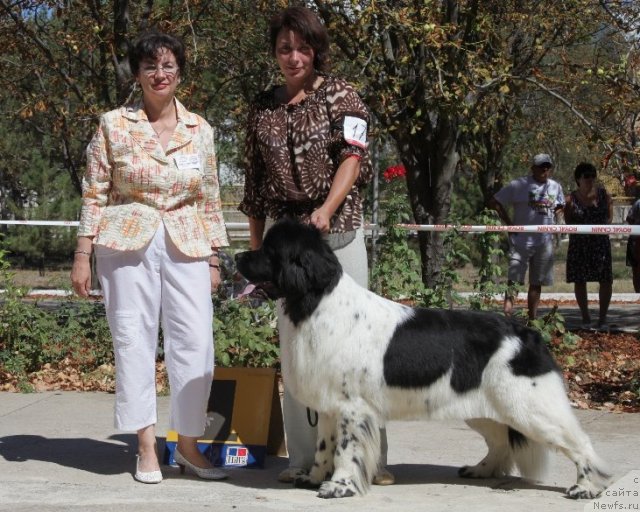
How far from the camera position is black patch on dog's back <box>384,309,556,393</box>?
509cm

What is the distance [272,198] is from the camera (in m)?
5.44

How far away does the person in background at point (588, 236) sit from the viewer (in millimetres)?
12164

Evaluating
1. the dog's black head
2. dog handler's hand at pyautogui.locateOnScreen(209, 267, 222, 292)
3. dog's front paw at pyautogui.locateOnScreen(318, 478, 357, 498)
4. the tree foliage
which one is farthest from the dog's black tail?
the tree foliage

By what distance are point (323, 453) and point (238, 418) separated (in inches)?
32.7

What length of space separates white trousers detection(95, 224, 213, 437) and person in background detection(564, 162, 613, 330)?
7636 mm

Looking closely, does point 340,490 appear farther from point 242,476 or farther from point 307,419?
point 242,476

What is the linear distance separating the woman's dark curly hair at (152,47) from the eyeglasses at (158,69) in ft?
0.14

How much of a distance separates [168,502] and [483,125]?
8.89 metres

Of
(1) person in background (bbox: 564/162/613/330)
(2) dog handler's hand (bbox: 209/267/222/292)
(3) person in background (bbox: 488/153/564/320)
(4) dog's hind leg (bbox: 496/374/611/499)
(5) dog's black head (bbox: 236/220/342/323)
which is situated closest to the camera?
(5) dog's black head (bbox: 236/220/342/323)

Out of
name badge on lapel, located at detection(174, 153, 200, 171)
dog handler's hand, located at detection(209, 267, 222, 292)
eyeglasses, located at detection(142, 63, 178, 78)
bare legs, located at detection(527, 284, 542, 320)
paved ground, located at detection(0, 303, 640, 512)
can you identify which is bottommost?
paved ground, located at detection(0, 303, 640, 512)

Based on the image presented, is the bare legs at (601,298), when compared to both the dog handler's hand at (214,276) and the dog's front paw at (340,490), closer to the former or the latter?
the dog handler's hand at (214,276)

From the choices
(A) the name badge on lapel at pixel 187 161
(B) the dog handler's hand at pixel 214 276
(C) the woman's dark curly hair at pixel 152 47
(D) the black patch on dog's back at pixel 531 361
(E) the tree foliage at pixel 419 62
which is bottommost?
(D) the black patch on dog's back at pixel 531 361

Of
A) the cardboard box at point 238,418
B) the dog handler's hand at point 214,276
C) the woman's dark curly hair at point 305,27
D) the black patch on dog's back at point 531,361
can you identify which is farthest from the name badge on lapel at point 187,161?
the black patch on dog's back at point 531,361

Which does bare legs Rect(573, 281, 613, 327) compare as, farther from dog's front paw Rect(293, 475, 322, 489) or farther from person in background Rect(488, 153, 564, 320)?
dog's front paw Rect(293, 475, 322, 489)
